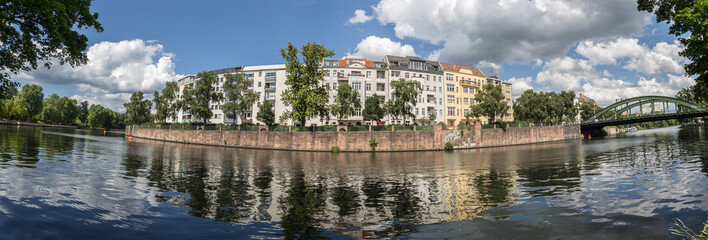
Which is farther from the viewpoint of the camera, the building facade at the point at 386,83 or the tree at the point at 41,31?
the building facade at the point at 386,83

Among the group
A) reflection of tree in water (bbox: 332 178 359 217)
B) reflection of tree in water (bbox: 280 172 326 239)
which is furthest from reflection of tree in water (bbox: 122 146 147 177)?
reflection of tree in water (bbox: 332 178 359 217)

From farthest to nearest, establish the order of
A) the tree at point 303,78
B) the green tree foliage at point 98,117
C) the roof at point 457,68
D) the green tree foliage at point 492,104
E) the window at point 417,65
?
the green tree foliage at point 98,117
the roof at point 457,68
the window at point 417,65
the green tree foliage at point 492,104
the tree at point 303,78

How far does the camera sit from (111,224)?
694cm

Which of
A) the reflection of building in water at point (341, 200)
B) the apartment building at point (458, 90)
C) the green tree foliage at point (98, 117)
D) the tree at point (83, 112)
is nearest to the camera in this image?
the reflection of building in water at point (341, 200)

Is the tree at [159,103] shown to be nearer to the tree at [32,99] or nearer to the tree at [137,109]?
the tree at [137,109]

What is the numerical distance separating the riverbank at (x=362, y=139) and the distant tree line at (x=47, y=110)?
9981cm

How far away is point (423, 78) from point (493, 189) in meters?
63.7

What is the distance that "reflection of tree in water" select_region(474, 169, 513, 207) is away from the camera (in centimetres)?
996

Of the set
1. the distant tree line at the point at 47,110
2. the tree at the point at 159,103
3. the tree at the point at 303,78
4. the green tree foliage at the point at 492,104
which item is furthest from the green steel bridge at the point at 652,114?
the distant tree line at the point at 47,110

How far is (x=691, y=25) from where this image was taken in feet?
51.7

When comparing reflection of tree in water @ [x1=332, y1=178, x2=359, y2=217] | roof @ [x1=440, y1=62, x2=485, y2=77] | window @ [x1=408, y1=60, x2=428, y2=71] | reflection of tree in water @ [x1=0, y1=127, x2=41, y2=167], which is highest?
roof @ [x1=440, y1=62, x2=485, y2=77]

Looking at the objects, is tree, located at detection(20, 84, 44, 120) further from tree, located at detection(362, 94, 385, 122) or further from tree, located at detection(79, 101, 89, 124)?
tree, located at detection(362, 94, 385, 122)

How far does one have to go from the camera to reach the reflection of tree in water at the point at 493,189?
392 inches

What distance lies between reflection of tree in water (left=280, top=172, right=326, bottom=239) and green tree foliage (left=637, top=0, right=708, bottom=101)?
19.5 metres
